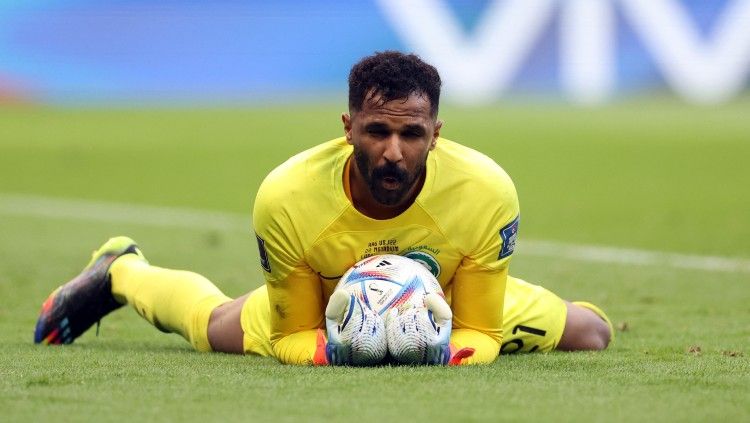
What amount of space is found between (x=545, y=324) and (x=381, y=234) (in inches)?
41.4

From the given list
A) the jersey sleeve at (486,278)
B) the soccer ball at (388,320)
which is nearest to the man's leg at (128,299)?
the soccer ball at (388,320)

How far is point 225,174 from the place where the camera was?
20.3m

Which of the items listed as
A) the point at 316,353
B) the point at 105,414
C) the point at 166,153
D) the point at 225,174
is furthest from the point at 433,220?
the point at 166,153

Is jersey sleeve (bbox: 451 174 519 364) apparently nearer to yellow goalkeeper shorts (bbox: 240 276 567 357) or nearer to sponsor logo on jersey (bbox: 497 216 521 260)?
sponsor logo on jersey (bbox: 497 216 521 260)

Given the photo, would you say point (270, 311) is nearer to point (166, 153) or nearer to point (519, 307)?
point (519, 307)

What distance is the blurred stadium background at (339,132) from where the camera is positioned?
16.9ft

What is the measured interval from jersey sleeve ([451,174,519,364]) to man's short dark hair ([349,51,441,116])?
0.58 m

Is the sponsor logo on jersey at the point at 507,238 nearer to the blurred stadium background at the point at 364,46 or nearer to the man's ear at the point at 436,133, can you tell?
the man's ear at the point at 436,133

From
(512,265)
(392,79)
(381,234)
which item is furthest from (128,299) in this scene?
(512,265)

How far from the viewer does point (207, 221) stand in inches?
605

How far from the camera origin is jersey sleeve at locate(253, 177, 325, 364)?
585 cm

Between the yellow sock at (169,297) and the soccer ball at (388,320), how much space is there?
1169mm

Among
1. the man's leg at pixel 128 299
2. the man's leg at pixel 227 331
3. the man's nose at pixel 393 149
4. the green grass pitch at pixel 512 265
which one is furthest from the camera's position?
the man's leg at pixel 128 299

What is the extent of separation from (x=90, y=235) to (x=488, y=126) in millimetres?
12161
